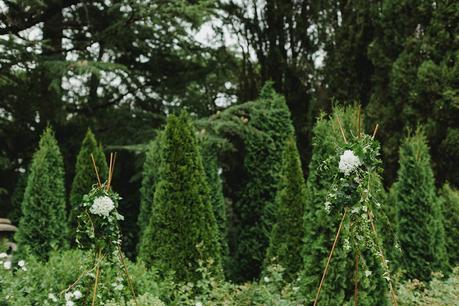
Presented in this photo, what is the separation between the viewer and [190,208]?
6402 mm

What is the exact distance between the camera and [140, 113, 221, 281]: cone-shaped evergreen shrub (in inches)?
244

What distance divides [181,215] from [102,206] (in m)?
2.30

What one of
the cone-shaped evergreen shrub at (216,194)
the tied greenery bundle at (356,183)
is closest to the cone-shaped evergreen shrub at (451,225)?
the cone-shaped evergreen shrub at (216,194)

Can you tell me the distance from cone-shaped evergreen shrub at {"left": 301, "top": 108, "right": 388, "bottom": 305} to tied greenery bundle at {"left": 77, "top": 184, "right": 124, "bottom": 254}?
177 cm

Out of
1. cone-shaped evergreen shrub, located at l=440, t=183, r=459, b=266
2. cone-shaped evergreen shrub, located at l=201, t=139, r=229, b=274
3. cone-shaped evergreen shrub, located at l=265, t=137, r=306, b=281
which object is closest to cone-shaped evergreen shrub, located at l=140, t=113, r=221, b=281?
cone-shaped evergreen shrub, located at l=265, t=137, r=306, b=281

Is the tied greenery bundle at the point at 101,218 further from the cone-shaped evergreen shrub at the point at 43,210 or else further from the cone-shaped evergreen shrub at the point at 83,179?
the cone-shaped evergreen shrub at the point at 83,179

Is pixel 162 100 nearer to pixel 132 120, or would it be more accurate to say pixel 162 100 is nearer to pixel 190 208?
pixel 132 120

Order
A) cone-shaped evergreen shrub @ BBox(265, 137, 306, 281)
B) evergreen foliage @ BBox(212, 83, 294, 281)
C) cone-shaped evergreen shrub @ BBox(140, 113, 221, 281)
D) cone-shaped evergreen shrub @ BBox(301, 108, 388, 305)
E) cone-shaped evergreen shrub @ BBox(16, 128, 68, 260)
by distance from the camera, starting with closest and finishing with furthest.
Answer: cone-shaped evergreen shrub @ BBox(301, 108, 388, 305) → cone-shaped evergreen shrub @ BBox(140, 113, 221, 281) → cone-shaped evergreen shrub @ BBox(265, 137, 306, 281) → cone-shaped evergreen shrub @ BBox(16, 128, 68, 260) → evergreen foliage @ BBox(212, 83, 294, 281)

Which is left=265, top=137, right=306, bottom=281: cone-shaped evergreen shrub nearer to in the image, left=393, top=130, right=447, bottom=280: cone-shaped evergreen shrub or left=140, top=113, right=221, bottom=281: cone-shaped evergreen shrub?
left=140, top=113, right=221, bottom=281: cone-shaped evergreen shrub

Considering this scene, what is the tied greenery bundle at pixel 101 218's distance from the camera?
13.4 feet

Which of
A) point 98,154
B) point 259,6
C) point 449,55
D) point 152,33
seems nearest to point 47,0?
point 152,33

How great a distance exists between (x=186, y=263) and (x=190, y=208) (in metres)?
0.69

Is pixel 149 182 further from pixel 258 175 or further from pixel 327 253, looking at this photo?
pixel 327 253

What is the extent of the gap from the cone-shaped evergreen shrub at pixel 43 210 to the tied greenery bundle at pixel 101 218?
3567mm
